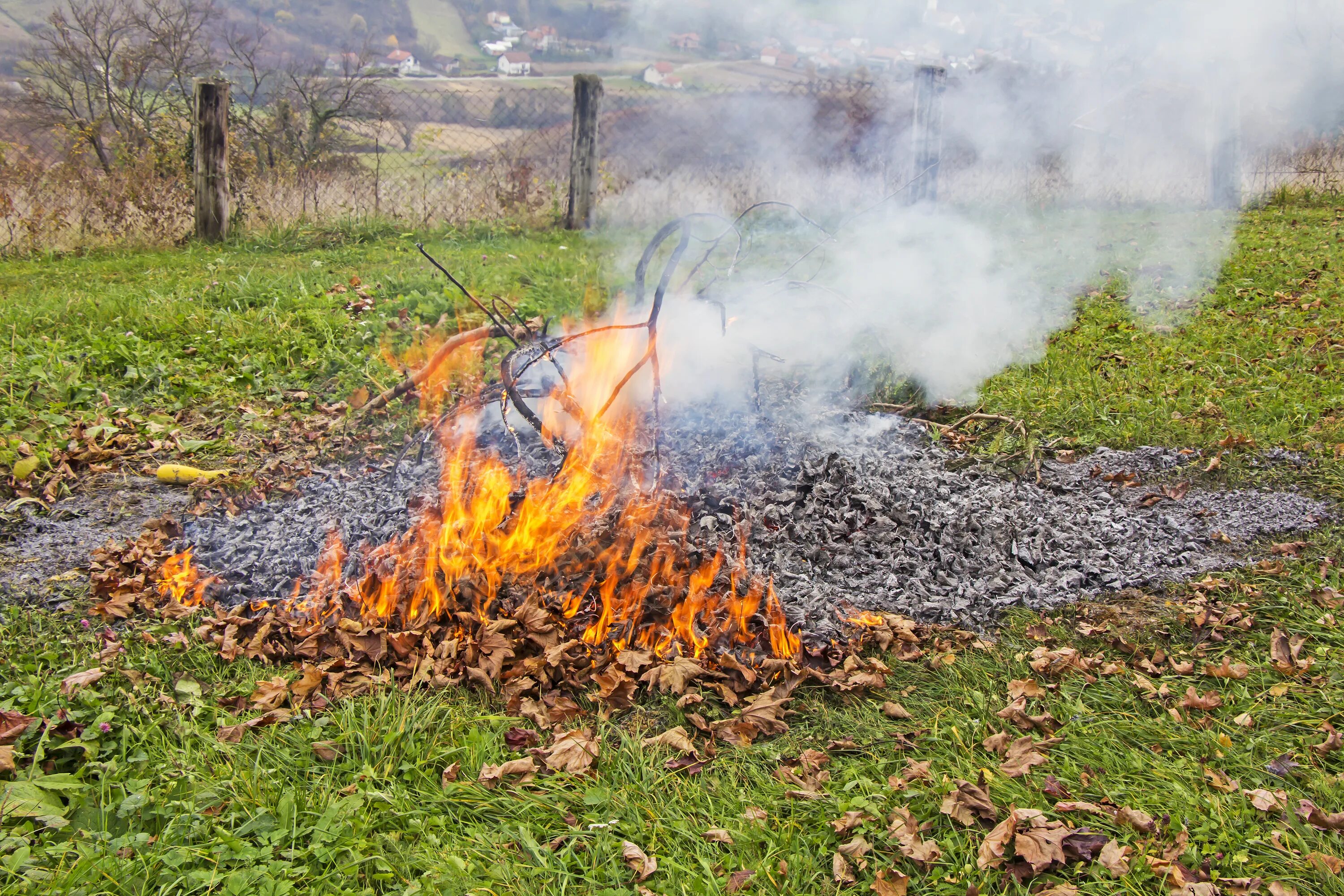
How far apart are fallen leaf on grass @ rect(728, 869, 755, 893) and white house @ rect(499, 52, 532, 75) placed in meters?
12.7

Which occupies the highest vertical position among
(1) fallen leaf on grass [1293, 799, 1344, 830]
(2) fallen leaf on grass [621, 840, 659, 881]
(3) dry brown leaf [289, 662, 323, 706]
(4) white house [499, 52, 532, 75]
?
(4) white house [499, 52, 532, 75]

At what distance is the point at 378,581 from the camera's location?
11.2 feet

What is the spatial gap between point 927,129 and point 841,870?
869 cm

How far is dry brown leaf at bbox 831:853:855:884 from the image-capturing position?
2.29m

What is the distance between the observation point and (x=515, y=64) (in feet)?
45.2

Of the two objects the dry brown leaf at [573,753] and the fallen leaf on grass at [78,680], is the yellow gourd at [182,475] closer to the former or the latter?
the fallen leaf on grass at [78,680]

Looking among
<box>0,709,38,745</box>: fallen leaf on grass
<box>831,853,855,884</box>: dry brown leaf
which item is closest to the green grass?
<box>0,709,38,745</box>: fallen leaf on grass

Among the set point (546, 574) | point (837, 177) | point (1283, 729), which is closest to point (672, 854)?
point (546, 574)

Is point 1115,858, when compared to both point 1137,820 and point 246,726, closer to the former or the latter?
point 1137,820

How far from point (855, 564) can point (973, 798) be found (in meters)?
1.33

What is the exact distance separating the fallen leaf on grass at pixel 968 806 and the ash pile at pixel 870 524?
34.6 inches

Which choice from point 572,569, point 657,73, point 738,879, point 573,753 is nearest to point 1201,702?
point 738,879

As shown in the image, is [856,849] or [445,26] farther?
[445,26]

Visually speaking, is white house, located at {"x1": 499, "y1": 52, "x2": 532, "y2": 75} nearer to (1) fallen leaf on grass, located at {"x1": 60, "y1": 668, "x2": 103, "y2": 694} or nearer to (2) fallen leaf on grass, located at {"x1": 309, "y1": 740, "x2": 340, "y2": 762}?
(1) fallen leaf on grass, located at {"x1": 60, "y1": 668, "x2": 103, "y2": 694}
